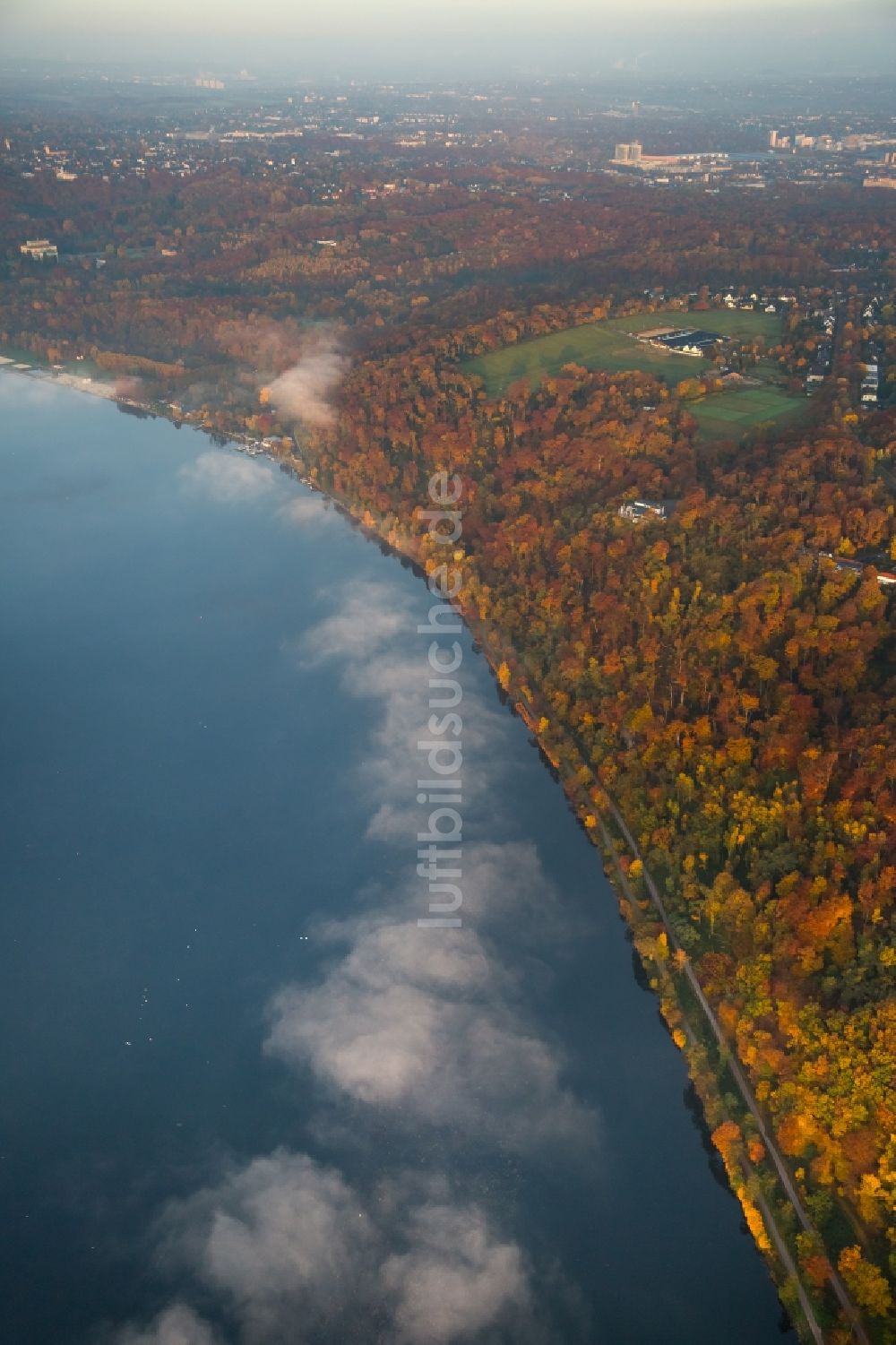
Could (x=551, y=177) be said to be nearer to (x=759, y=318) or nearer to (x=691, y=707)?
(x=759, y=318)

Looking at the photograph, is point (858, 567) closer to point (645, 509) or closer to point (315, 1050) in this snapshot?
point (645, 509)

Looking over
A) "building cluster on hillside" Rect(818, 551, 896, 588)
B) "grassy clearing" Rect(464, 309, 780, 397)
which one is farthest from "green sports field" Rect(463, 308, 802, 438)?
"building cluster on hillside" Rect(818, 551, 896, 588)

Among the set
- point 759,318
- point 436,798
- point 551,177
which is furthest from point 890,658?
point 551,177

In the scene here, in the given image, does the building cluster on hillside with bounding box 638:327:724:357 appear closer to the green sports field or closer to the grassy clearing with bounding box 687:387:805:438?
the green sports field

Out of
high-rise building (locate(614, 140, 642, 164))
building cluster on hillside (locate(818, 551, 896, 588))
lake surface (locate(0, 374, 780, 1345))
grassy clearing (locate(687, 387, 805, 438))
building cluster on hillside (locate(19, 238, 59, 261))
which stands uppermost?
high-rise building (locate(614, 140, 642, 164))

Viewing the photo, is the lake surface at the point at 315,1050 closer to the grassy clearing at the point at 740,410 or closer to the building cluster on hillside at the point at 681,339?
the grassy clearing at the point at 740,410

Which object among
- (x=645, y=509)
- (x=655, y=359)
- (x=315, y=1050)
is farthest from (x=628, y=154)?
(x=315, y=1050)

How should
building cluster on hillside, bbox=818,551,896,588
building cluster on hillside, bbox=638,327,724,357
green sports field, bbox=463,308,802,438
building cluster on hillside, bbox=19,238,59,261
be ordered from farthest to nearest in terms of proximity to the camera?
1. building cluster on hillside, bbox=19,238,59,261
2. building cluster on hillside, bbox=638,327,724,357
3. green sports field, bbox=463,308,802,438
4. building cluster on hillside, bbox=818,551,896,588
